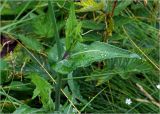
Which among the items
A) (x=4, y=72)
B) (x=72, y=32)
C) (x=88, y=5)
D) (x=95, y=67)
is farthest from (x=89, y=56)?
(x=4, y=72)

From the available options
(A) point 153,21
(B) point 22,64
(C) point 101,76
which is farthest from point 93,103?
(A) point 153,21

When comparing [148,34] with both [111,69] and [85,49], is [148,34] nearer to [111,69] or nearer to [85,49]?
[111,69]

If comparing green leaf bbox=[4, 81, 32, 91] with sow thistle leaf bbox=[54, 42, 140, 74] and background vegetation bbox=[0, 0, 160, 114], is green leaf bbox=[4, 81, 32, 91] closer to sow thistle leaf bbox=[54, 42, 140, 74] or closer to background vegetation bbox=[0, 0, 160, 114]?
background vegetation bbox=[0, 0, 160, 114]

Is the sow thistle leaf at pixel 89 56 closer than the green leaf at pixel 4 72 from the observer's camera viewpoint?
Yes

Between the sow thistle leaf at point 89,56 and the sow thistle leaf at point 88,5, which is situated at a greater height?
the sow thistle leaf at point 88,5

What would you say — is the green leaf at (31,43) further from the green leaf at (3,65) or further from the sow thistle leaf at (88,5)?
the sow thistle leaf at (88,5)

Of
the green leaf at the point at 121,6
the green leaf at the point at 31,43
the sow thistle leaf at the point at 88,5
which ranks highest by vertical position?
the sow thistle leaf at the point at 88,5

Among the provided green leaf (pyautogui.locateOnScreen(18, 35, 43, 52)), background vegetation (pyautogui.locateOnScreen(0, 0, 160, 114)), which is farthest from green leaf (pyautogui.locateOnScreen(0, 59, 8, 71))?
green leaf (pyautogui.locateOnScreen(18, 35, 43, 52))

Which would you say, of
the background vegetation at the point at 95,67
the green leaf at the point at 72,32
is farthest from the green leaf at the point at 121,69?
the green leaf at the point at 72,32
